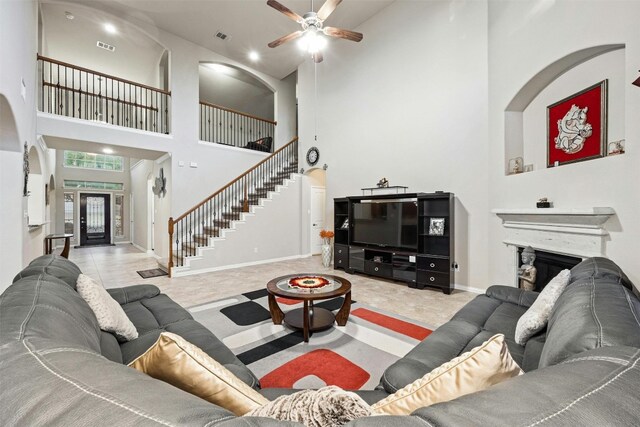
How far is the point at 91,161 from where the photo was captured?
31.6ft

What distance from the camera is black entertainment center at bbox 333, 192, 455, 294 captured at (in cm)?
417

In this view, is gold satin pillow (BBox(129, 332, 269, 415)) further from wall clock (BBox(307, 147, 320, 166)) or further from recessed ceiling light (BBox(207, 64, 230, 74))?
recessed ceiling light (BBox(207, 64, 230, 74))

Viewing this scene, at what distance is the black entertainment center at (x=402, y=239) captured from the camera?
13.7ft

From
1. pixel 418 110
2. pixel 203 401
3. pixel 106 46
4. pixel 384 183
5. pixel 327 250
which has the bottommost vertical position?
pixel 327 250

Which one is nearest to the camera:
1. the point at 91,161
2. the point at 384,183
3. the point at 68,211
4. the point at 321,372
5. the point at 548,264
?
the point at 321,372

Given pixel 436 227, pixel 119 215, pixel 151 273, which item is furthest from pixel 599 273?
pixel 119 215

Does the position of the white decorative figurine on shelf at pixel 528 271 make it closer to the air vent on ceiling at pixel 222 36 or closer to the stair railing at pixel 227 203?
the stair railing at pixel 227 203

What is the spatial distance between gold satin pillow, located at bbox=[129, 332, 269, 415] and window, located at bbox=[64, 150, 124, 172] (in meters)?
10.7

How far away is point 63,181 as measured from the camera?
9.09 m

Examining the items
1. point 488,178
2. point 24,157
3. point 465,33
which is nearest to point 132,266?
point 24,157

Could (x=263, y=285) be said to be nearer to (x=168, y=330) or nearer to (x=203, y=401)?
(x=168, y=330)

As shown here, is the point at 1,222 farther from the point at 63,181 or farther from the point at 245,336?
the point at 63,181

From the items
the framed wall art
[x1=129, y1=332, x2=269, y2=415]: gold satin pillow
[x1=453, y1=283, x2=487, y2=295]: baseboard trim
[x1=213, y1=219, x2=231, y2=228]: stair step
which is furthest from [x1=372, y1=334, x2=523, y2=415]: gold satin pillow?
[x1=213, y1=219, x2=231, y2=228]: stair step

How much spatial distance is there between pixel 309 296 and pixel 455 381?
1761 mm
